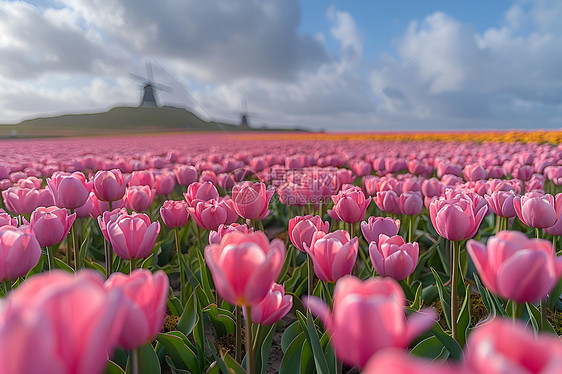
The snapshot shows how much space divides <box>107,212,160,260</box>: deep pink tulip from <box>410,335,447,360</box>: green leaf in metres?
1.14

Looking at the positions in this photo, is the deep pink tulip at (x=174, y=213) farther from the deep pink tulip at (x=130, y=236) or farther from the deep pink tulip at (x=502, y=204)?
the deep pink tulip at (x=502, y=204)

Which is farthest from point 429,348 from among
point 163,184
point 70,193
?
point 163,184

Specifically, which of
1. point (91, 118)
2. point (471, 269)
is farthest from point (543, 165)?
point (91, 118)

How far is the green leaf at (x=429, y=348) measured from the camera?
139 centimetres

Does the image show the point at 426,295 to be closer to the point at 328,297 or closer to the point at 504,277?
the point at 328,297

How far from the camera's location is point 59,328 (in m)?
0.51

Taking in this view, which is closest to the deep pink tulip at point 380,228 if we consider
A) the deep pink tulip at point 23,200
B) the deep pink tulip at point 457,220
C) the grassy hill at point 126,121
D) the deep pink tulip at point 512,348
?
the deep pink tulip at point 457,220

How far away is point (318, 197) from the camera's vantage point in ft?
10.3

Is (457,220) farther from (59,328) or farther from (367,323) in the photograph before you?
(59,328)

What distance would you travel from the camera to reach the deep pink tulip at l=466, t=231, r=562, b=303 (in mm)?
914

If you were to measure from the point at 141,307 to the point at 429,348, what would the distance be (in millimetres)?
1093

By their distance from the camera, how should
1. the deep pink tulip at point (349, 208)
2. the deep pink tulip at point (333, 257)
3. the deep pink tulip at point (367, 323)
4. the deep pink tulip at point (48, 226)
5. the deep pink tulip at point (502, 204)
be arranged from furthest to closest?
the deep pink tulip at point (502, 204) < the deep pink tulip at point (349, 208) < the deep pink tulip at point (48, 226) < the deep pink tulip at point (333, 257) < the deep pink tulip at point (367, 323)

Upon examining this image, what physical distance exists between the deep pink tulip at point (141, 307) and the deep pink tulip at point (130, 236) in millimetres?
750

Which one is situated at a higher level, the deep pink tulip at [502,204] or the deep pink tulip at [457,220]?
the deep pink tulip at [457,220]
